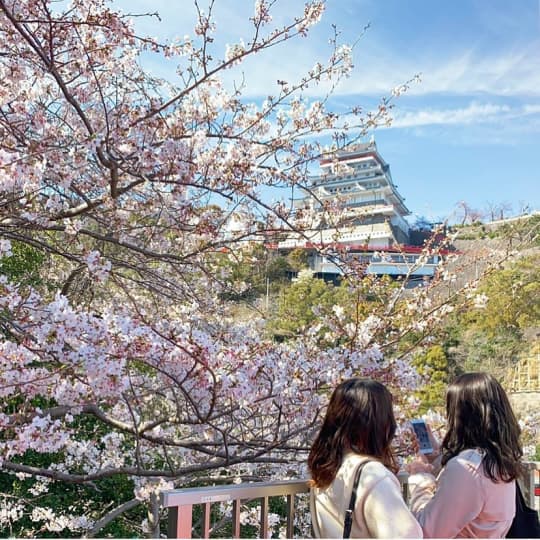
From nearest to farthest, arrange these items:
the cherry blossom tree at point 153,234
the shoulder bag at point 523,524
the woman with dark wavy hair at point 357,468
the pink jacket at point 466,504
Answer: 1. the woman with dark wavy hair at point 357,468
2. the pink jacket at point 466,504
3. the shoulder bag at point 523,524
4. the cherry blossom tree at point 153,234

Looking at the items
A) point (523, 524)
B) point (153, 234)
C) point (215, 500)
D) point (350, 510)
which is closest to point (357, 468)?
point (350, 510)

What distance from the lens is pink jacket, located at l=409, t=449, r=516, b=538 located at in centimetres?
104

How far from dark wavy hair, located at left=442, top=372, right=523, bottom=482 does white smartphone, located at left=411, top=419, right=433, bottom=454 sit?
61mm

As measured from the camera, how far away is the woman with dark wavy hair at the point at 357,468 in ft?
2.88

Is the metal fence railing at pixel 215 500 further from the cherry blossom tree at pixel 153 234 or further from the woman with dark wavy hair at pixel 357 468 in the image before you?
the cherry blossom tree at pixel 153 234

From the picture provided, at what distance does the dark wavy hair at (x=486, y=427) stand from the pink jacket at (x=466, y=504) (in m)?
0.02

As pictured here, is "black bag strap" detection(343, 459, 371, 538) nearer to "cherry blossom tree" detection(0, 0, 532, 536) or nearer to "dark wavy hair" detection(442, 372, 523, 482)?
"dark wavy hair" detection(442, 372, 523, 482)

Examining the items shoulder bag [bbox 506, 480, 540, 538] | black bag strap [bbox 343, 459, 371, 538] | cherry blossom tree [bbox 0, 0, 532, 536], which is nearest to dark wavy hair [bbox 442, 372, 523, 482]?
shoulder bag [bbox 506, 480, 540, 538]

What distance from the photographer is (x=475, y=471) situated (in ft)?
3.46

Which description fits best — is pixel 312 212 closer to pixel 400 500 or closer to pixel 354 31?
pixel 354 31

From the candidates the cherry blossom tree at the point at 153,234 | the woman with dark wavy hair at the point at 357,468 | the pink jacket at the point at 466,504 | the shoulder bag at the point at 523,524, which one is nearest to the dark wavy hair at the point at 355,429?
the woman with dark wavy hair at the point at 357,468

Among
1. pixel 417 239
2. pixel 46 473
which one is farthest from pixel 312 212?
pixel 417 239

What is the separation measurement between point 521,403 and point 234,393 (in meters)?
11.0

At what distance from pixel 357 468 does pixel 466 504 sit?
0.91 feet
